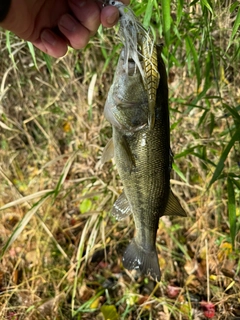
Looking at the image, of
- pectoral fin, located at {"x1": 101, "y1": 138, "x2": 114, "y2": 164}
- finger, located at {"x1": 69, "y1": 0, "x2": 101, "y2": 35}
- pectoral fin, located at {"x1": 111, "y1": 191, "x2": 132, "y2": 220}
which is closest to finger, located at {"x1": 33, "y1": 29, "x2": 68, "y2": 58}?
finger, located at {"x1": 69, "y1": 0, "x2": 101, "y2": 35}

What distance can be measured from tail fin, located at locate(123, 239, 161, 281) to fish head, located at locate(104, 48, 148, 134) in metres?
0.71

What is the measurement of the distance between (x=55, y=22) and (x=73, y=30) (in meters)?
0.18

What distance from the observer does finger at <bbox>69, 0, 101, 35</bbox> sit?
1600mm

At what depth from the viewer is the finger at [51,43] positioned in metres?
1.80

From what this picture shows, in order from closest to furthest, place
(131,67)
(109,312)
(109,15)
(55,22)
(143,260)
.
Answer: (109,15) → (131,67) → (55,22) → (143,260) → (109,312)

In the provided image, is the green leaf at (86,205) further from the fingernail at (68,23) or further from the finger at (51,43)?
the fingernail at (68,23)

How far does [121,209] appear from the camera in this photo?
6.32 feet

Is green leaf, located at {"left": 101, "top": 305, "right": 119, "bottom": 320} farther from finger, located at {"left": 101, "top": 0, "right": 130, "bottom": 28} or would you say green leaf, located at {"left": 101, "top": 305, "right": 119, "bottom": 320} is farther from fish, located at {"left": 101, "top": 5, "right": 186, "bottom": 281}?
finger, located at {"left": 101, "top": 0, "right": 130, "bottom": 28}

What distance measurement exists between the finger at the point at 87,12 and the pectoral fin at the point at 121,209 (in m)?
0.82

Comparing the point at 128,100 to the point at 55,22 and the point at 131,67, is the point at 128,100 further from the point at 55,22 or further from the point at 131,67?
the point at 55,22

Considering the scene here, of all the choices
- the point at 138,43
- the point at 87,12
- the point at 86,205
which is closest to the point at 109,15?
the point at 138,43

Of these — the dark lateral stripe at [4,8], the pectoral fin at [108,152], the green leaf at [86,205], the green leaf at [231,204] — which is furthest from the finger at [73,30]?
the green leaf at [86,205]

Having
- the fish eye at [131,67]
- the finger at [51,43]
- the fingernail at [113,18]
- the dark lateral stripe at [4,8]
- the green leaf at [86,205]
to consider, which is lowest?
the green leaf at [86,205]

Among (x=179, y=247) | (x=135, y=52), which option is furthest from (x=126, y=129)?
(x=179, y=247)
